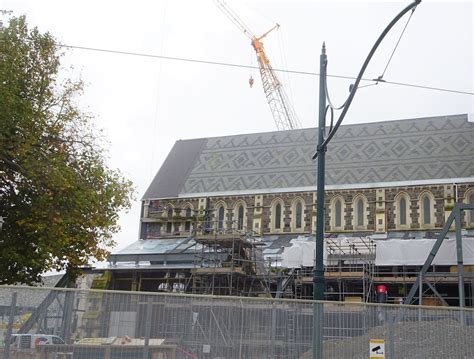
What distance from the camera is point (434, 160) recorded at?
42.7 meters

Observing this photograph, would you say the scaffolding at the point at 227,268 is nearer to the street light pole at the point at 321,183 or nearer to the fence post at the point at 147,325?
the street light pole at the point at 321,183

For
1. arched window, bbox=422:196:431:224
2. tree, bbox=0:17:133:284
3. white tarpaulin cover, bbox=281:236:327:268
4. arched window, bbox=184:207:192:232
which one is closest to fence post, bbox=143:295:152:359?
tree, bbox=0:17:133:284

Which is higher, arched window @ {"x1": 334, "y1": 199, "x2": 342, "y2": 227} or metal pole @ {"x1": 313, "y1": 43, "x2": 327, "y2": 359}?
arched window @ {"x1": 334, "y1": 199, "x2": 342, "y2": 227}

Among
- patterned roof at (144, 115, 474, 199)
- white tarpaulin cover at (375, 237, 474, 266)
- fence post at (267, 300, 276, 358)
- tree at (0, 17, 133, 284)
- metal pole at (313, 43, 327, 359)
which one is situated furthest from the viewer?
patterned roof at (144, 115, 474, 199)

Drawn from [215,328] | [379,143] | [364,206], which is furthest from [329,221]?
[215,328]

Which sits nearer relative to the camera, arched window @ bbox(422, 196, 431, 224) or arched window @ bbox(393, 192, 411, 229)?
arched window @ bbox(422, 196, 431, 224)

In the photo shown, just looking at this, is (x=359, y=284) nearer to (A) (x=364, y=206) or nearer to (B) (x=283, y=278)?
(B) (x=283, y=278)

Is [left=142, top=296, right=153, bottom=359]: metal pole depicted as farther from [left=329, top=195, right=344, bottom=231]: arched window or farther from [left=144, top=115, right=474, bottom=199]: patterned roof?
[left=144, top=115, right=474, bottom=199]: patterned roof

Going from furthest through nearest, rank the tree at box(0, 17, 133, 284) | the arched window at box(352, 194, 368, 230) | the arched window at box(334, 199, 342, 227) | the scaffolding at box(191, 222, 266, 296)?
1. the arched window at box(334, 199, 342, 227)
2. the arched window at box(352, 194, 368, 230)
3. the scaffolding at box(191, 222, 266, 296)
4. the tree at box(0, 17, 133, 284)

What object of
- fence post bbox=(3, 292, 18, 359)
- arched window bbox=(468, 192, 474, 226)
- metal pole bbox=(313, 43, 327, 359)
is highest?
arched window bbox=(468, 192, 474, 226)

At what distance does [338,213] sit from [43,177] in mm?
25453

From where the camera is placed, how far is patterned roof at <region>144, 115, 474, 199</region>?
141ft

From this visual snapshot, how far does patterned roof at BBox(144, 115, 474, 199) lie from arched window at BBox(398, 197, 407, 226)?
5.12ft

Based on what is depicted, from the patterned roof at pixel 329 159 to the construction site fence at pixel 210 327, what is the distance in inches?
1189
